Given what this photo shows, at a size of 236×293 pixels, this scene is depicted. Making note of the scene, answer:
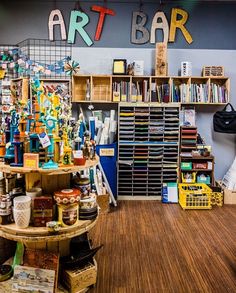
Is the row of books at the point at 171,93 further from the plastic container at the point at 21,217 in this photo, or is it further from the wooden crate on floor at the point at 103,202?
the plastic container at the point at 21,217

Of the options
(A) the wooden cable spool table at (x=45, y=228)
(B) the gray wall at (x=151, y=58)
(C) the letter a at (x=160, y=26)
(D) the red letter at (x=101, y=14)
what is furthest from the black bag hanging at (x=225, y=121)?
(A) the wooden cable spool table at (x=45, y=228)

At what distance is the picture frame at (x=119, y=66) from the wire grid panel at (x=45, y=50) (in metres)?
0.74

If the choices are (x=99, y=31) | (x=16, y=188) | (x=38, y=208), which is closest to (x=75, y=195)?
(x=38, y=208)

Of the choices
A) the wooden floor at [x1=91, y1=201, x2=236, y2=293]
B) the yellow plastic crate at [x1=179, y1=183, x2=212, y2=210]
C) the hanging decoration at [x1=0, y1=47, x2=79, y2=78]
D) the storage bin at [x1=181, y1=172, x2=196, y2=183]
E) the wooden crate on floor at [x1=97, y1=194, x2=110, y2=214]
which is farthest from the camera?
the storage bin at [x1=181, y1=172, x2=196, y2=183]

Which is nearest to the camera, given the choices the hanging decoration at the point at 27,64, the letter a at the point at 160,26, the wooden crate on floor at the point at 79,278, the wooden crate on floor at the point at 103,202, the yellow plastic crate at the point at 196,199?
the wooden crate on floor at the point at 79,278

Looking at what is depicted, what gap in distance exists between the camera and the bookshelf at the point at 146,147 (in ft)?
14.6

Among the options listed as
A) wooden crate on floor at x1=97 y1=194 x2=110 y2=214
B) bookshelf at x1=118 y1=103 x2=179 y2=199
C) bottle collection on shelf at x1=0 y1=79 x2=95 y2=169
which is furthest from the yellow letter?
bottle collection on shelf at x1=0 y1=79 x2=95 y2=169

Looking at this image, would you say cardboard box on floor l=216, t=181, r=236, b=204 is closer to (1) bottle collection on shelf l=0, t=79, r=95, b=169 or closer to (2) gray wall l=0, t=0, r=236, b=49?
(2) gray wall l=0, t=0, r=236, b=49

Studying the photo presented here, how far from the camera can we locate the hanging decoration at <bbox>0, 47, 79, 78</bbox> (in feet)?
14.3

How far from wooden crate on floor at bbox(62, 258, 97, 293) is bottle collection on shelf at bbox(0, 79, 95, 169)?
0.78 meters

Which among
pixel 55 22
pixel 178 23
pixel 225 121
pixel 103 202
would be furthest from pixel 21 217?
pixel 178 23

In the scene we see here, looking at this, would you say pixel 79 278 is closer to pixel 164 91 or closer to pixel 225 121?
pixel 164 91

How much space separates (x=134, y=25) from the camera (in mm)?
4680

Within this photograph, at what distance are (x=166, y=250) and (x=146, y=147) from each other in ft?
5.74
